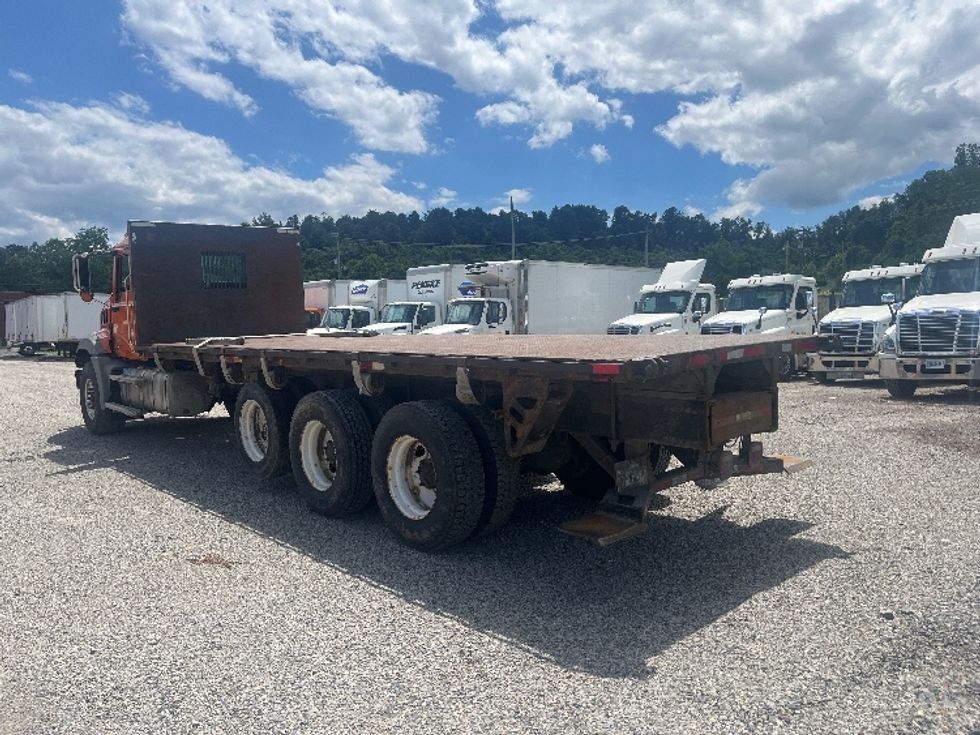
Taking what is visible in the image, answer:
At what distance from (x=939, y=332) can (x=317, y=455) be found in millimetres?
11707

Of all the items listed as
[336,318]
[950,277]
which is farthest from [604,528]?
[336,318]

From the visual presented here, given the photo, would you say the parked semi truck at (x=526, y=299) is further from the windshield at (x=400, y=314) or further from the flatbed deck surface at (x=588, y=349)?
the flatbed deck surface at (x=588, y=349)

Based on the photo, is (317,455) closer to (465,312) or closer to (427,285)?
(465,312)

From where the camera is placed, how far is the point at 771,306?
18922mm

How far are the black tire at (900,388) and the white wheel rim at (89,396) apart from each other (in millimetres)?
13577

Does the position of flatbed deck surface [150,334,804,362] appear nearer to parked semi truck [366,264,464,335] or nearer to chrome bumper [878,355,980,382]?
chrome bumper [878,355,980,382]

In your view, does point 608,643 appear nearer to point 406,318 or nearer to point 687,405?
point 687,405

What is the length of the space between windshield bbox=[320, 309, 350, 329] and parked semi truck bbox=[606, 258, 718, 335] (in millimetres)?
9783

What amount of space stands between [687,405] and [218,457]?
6.70 m

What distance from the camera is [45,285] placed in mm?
68812

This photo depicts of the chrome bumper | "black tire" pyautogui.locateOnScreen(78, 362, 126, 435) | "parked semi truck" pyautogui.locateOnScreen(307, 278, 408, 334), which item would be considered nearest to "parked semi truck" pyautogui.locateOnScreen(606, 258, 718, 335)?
the chrome bumper

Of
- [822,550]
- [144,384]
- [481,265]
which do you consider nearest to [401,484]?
[822,550]

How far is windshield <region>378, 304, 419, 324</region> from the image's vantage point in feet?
73.9

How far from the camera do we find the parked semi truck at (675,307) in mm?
19609
